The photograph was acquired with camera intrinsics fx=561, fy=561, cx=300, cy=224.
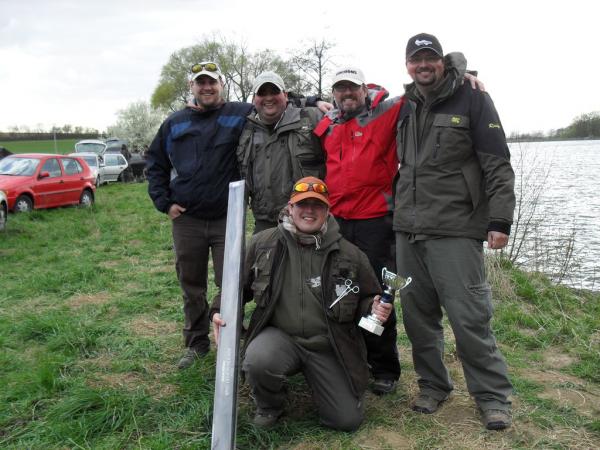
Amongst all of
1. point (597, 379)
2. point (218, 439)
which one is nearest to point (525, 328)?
point (597, 379)

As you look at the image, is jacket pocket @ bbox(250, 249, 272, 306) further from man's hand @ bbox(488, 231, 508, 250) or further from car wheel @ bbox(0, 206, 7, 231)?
car wheel @ bbox(0, 206, 7, 231)

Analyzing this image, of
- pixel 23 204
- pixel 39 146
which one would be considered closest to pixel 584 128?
pixel 23 204

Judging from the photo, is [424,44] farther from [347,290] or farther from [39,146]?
[39,146]

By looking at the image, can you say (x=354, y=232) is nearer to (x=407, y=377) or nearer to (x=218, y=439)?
(x=407, y=377)

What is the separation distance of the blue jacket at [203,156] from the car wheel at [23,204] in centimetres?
991

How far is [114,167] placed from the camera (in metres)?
24.7

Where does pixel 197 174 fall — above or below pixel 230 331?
above

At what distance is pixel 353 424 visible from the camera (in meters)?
3.40

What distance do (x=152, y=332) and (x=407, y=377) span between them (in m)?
2.47

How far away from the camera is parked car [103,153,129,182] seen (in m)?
24.3

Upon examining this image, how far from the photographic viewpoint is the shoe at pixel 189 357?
4.38 m

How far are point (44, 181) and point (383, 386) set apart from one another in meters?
12.1

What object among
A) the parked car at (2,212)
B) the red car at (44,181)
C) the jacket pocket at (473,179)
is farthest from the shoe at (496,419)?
the red car at (44,181)

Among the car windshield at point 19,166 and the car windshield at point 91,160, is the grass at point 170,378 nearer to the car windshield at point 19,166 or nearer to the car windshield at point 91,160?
the car windshield at point 19,166
